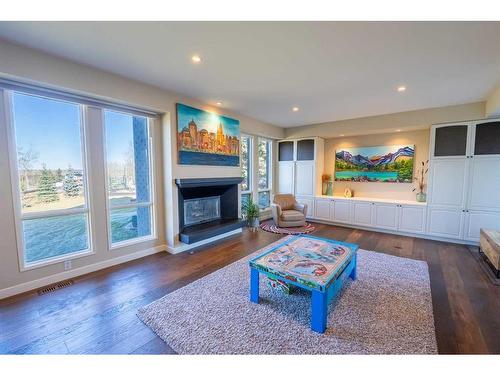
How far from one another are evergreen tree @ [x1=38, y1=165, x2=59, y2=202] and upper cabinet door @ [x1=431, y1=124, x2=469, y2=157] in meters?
6.34

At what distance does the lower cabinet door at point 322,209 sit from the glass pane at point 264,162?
1.52m

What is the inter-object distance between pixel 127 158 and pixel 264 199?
386 centimetres

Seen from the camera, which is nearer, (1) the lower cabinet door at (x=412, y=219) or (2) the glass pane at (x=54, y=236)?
(2) the glass pane at (x=54, y=236)

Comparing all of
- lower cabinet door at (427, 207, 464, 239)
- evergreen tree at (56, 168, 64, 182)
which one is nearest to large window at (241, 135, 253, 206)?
evergreen tree at (56, 168, 64, 182)

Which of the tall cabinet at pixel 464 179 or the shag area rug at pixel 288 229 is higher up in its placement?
the tall cabinet at pixel 464 179

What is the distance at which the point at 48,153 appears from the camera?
105 inches

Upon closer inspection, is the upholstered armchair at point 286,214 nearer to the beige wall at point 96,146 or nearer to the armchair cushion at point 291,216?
the armchair cushion at point 291,216

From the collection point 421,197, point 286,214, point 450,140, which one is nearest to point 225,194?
point 286,214

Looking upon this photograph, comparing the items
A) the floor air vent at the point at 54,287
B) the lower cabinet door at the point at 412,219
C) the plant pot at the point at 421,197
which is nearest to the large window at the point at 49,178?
the floor air vent at the point at 54,287

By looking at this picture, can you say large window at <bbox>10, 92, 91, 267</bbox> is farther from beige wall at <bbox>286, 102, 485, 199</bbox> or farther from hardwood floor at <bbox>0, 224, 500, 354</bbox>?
beige wall at <bbox>286, 102, 485, 199</bbox>

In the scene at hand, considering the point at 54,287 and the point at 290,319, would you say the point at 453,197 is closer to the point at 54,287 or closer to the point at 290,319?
the point at 290,319

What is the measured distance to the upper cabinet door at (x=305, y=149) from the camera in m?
5.82

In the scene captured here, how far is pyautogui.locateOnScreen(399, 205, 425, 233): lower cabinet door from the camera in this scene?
4.43 meters
